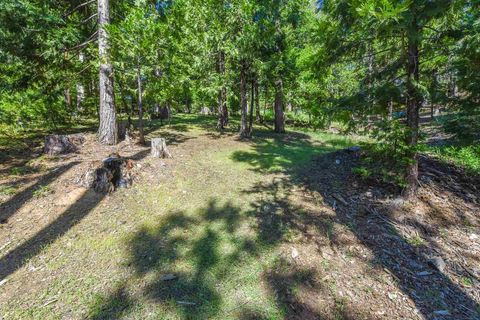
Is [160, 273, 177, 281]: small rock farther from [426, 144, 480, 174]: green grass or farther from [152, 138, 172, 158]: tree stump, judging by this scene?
[426, 144, 480, 174]: green grass

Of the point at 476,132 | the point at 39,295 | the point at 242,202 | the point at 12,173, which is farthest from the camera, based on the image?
the point at 12,173

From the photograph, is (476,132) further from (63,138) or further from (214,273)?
(63,138)

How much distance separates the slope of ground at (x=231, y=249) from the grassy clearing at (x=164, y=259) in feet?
0.05

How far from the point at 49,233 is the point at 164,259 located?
2.01 m

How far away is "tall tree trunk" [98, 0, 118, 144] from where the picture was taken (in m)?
7.37

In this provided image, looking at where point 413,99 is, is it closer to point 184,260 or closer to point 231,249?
point 231,249

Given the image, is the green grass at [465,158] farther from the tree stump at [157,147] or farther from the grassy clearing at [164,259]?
the tree stump at [157,147]

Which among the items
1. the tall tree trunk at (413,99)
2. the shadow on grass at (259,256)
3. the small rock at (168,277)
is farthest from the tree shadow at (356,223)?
the small rock at (168,277)

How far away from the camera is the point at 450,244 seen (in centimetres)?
373

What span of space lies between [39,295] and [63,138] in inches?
203

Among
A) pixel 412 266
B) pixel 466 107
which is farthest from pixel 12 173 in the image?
pixel 466 107

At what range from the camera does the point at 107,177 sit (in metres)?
4.90

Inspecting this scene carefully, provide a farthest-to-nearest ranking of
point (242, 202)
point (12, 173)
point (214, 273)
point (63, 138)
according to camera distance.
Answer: point (63, 138) → point (12, 173) → point (242, 202) → point (214, 273)

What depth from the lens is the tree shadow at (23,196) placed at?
4156 millimetres
